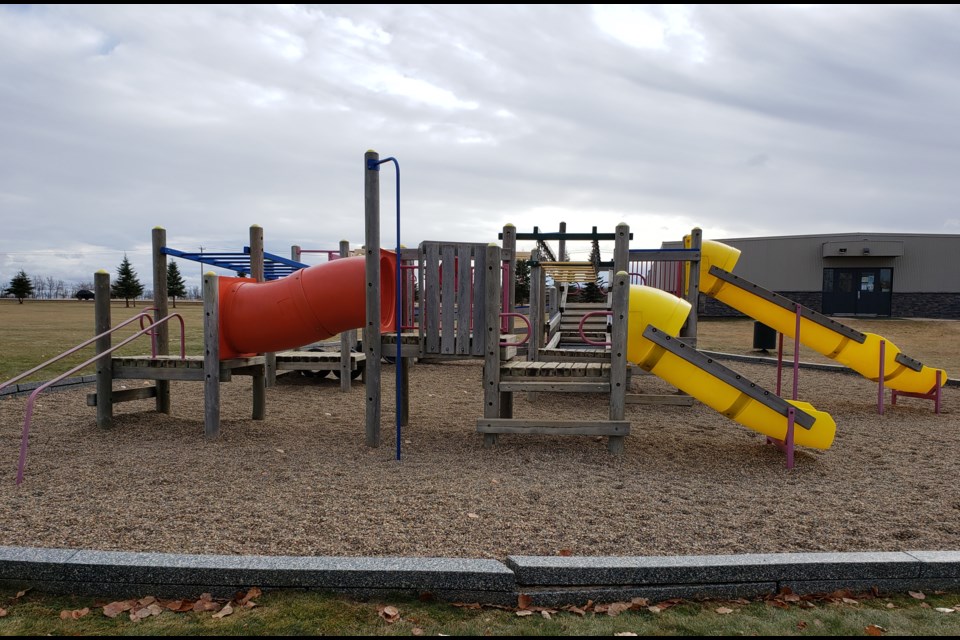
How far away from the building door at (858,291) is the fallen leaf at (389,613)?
35822 mm

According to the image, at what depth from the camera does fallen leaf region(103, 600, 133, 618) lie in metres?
3.10

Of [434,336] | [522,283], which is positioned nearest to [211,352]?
[434,336]

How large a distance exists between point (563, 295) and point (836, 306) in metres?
24.1

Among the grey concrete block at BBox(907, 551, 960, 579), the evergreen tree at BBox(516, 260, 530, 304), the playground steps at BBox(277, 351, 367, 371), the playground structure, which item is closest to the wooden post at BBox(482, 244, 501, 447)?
the playground structure


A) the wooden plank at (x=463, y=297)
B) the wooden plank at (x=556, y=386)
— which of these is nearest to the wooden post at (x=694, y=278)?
the wooden plank at (x=556, y=386)

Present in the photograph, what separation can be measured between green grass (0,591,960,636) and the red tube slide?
3.88 m

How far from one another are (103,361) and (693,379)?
652 cm

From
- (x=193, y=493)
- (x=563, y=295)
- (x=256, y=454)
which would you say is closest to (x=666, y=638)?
(x=193, y=493)

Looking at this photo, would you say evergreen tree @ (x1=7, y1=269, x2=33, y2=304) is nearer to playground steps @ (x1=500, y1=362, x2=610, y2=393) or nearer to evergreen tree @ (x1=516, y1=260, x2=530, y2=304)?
evergreen tree @ (x1=516, y1=260, x2=530, y2=304)

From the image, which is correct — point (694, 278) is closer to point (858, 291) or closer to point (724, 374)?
point (724, 374)

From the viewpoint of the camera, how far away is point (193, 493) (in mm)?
4879

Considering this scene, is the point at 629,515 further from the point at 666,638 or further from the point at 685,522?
the point at 666,638

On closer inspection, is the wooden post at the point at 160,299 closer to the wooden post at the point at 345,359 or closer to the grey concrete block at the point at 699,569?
the wooden post at the point at 345,359

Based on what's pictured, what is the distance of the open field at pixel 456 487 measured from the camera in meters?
4.00
